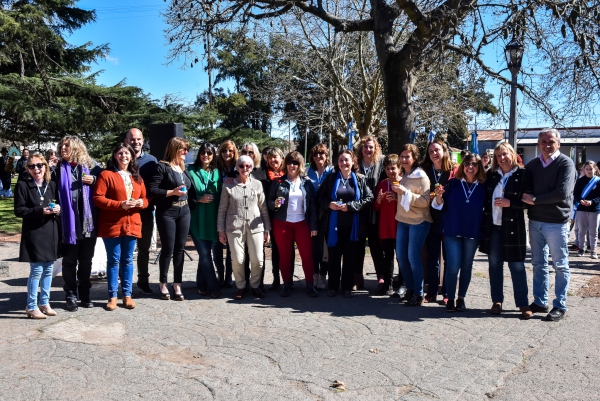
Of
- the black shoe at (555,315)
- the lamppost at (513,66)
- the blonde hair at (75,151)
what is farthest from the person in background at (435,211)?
the blonde hair at (75,151)

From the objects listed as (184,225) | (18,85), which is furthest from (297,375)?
(18,85)

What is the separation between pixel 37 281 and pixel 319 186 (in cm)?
334

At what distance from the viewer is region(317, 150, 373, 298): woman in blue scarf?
6.63 meters

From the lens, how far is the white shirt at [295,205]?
6.74 m

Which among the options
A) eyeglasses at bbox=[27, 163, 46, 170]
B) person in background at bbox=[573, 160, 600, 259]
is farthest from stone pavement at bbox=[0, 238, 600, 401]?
person in background at bbox=[573, 160, 600, 259]

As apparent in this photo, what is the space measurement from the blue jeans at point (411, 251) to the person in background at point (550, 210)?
45.7 inches

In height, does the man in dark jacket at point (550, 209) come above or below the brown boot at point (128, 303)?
above

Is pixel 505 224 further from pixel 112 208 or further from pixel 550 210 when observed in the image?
A: pixel 112 208

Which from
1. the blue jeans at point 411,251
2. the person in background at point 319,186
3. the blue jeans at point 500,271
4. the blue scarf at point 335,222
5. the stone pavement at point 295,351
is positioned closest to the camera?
the stone pavement at point 295,351

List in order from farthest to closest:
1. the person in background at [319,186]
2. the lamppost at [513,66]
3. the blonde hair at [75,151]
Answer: the lamppost at [513,66], the person in background at [319,186], the blonde hair at [75,151]

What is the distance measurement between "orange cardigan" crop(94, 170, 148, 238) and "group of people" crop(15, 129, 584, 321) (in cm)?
1

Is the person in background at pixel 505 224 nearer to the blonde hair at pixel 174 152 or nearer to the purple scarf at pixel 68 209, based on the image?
the blonde hair at pixel 174 152

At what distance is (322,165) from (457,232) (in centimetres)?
199

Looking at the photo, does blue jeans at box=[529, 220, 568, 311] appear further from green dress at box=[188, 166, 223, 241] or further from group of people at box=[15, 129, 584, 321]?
green dress at box=[188, 166, 223, 241]
